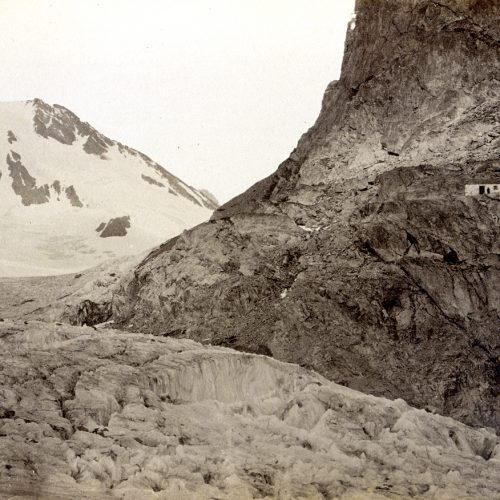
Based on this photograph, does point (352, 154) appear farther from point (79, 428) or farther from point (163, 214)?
point (163, 214)

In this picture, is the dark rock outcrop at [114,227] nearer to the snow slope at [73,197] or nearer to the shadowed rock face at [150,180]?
the snow slope at [73,197]

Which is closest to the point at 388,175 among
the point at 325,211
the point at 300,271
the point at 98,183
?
the point at 325,211

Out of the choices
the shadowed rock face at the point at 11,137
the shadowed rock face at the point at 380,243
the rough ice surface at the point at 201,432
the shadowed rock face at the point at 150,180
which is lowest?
the rough ice surface at the point at 201,432

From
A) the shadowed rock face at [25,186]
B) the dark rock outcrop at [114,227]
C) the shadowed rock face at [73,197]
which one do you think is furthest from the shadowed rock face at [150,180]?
the dark rock outcrop at [114,227]

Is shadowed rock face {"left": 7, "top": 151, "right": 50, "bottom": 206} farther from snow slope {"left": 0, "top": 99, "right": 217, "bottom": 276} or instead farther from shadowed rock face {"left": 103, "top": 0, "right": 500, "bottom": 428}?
shadowed rock face {"left": 103, "top": 0, "right": 500, "bottom": 428}

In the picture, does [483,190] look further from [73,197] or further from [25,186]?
[25,186]

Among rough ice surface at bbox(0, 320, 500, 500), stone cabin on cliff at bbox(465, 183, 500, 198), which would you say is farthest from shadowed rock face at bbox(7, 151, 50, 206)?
stone cabin on cliff at bbox(465, 183, 500, 198)

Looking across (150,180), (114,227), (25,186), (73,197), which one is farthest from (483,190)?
(150,180)
